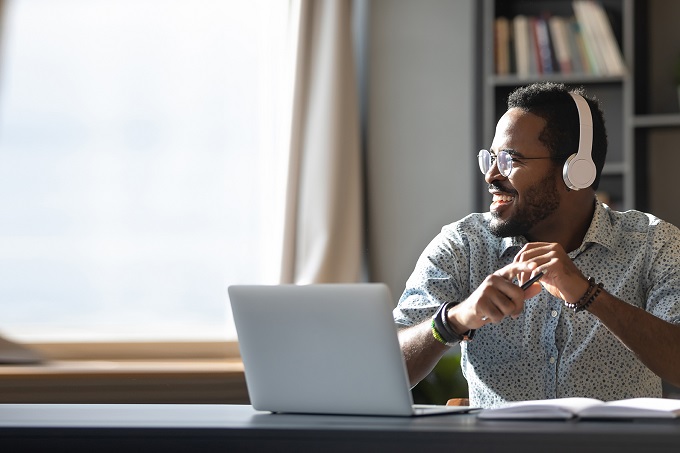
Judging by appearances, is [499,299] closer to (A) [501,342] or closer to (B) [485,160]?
(A) [501,342]

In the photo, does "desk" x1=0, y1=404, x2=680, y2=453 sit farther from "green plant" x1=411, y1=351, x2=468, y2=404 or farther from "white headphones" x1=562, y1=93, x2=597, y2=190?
"green plant" x1=411, y1=351, x2=468, y2=404

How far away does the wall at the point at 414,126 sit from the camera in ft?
12.6

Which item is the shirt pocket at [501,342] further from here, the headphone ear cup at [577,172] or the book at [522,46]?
the book at [522,46]

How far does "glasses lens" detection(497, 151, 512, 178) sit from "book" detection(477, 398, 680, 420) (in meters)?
0.79

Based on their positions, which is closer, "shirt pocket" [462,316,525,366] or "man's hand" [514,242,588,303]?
"man's hand" [514,242,588,303]

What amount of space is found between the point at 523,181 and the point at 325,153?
5.53 ft

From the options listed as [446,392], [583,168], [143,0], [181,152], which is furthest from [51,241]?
[583,168]

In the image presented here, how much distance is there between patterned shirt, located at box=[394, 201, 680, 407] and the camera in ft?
6.41

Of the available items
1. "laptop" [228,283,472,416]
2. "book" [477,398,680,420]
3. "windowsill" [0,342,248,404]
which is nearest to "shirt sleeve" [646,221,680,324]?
"book" [477,398,680,420]

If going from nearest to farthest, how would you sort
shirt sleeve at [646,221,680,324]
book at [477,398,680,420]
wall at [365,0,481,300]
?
book at [477,398,680,420] < shirt sleeve at [646,221,680,324] < wall at [365,0,481,300]

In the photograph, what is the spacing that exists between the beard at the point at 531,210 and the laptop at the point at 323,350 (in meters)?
0.72

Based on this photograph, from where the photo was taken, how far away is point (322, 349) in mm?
1322

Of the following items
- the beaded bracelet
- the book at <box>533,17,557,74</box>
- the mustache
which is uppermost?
the book at <box>533,17,557,74</box>

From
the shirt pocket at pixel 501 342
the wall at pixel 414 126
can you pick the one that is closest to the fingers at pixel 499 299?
the shirt pocket at pixel 501 342
